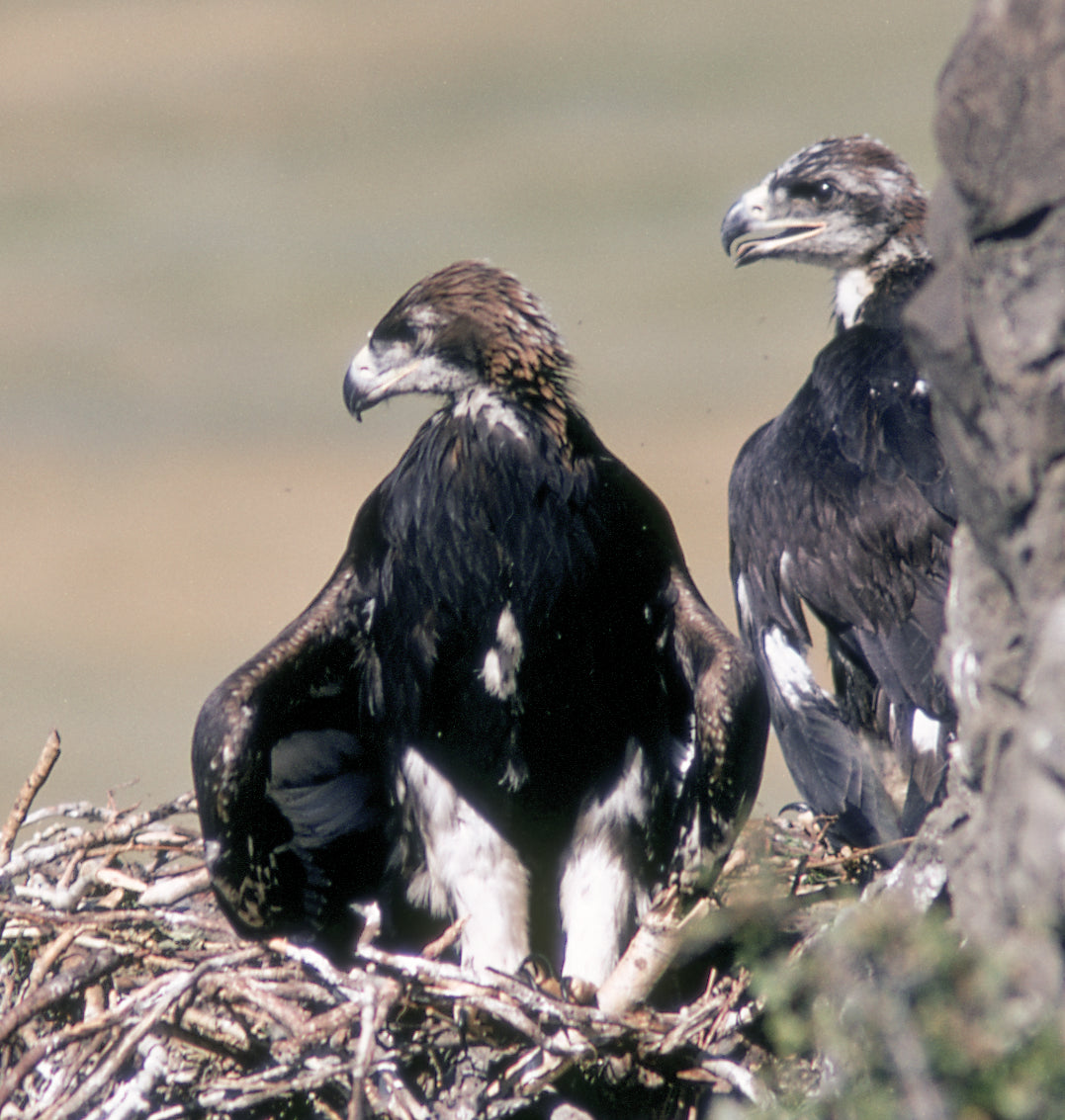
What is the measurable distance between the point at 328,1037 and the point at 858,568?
2.10 meters

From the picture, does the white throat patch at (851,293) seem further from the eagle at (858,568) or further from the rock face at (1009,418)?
the rock face at (1009,418)

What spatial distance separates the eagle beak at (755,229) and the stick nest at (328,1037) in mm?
2669

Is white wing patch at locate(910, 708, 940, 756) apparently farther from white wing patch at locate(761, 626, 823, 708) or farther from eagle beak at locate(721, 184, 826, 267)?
eagle beak at locate(721, 184, 826, 267)

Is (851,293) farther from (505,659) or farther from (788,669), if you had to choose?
(505,659)

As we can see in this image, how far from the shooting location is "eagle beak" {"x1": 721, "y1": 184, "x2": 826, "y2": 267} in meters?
5.84

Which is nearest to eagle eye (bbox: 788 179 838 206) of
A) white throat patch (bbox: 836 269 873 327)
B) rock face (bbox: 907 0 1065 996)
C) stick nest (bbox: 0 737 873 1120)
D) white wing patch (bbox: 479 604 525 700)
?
white throat patch (bbox: 836 269 873 327)

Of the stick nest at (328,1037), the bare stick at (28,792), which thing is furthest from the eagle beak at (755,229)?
the bare stick at (28,792)

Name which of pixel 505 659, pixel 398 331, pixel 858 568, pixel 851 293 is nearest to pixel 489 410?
pixel 398 331

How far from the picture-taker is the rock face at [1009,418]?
2385 mm

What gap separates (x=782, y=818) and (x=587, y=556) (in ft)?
5.72

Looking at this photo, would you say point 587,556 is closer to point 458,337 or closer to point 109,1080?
point 458,337

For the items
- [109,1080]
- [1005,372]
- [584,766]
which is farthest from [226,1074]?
[1005,372]

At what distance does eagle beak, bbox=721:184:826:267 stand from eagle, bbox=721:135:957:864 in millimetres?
501

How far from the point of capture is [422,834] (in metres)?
4.34
